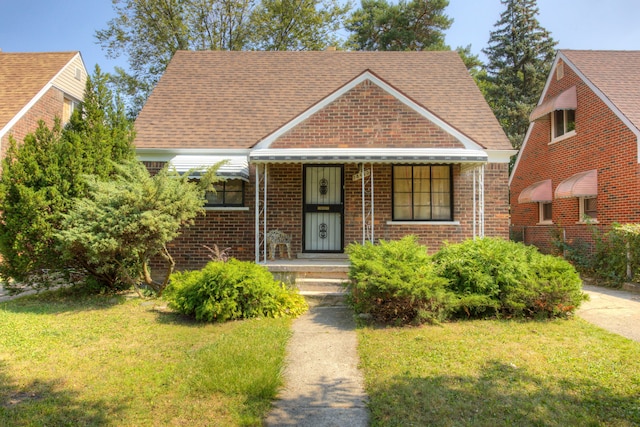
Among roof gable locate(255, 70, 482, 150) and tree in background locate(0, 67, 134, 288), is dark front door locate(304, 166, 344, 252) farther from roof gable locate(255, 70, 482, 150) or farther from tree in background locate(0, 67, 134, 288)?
tree in background locate(0, 67, 134, 288)

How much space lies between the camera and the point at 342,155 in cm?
867

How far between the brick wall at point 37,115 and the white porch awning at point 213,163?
21.2 feet

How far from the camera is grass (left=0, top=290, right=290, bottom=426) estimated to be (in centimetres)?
368

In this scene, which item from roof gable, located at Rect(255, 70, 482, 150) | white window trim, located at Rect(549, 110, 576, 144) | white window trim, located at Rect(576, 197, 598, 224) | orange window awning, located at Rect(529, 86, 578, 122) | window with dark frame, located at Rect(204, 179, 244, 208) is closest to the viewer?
roof gable, located at Rect(255, 70, 482, 150)

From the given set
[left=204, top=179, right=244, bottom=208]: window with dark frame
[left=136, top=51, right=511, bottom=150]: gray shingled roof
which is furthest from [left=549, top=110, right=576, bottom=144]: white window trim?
[left=204, top=179, right=244, bottom=208]: window with dark frame

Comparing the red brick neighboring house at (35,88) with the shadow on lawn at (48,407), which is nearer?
the shadow on lawn at (48,407)

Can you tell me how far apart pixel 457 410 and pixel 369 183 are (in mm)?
6895

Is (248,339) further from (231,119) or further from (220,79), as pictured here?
(220,79)

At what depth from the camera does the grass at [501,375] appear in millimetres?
3664

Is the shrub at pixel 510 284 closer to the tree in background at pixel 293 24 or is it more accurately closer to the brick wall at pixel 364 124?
the brick wall at pixel 364 124

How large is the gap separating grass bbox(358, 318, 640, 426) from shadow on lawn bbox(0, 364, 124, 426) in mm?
2420

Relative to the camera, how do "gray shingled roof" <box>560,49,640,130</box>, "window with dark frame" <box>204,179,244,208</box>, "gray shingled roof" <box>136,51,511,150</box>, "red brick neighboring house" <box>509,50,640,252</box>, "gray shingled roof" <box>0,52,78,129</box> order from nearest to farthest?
1. "window with dark frame" <box>204,179,244,208</box>
2. "gray shingled roof" <box>136,51,511,150</box>
3. "red brick neighboring house" <box>509,50,640,252</box>
4. "gray shingled roof" <box>560,49,640,130</box>
5. "gray shingled roof" <box>0,52,78,129</box>

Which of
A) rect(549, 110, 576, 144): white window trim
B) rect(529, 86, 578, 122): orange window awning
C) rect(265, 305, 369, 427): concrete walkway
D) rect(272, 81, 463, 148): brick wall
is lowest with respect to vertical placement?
rect(265, 305, 369, 427): concrete walkway

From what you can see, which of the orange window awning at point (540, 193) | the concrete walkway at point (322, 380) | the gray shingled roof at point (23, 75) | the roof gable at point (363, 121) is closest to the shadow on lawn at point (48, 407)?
the concrete walkway at point (322, 380)
